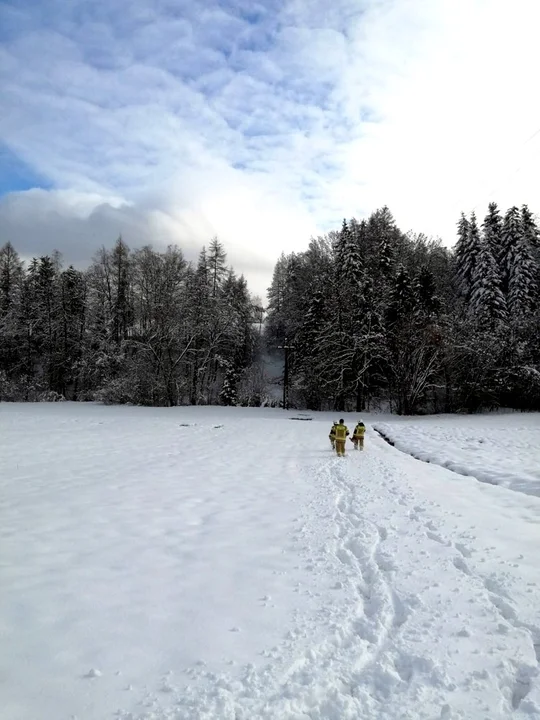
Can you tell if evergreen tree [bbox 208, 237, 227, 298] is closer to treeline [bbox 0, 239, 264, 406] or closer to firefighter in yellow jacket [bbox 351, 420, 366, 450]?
treeline [bbox 0, 239, 264, 406]

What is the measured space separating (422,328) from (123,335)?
28.1 meters

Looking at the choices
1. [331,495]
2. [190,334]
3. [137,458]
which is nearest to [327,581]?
[331,495]

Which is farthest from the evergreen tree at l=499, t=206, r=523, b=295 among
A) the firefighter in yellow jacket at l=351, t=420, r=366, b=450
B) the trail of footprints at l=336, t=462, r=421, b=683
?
the trail of footprints at l=336, t=462, r=421, b=683

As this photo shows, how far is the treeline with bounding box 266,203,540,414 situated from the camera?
31.4 metres

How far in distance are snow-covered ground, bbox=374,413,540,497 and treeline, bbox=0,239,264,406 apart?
19750 millimetres

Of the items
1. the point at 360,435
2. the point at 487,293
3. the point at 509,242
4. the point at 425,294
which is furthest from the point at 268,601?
the point at 509,242

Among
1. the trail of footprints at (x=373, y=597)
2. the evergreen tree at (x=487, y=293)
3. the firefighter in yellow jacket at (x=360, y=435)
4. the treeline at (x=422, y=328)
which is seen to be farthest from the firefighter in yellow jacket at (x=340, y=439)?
the evergreen tree at (x=487, y=293)

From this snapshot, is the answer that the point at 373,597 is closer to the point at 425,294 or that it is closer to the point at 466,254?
the point at 425,294

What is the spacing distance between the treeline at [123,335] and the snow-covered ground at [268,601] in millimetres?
27326

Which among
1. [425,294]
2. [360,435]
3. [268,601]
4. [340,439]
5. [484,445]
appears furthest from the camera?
[425,294]

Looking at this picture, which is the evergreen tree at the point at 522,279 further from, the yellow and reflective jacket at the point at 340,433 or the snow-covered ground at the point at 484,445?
A: the yellow and reflective jacket at the point at 340,433

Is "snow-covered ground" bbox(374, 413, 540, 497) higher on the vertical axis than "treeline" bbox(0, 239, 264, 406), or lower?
lower

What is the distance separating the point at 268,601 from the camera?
4336 millimetres

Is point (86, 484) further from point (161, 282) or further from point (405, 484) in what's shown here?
point (161, 282)
